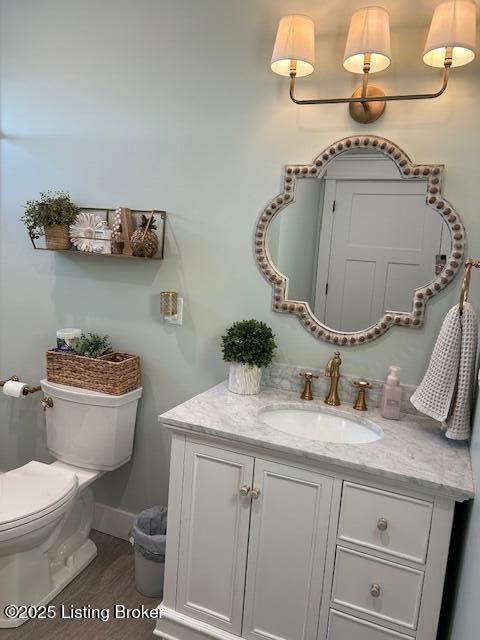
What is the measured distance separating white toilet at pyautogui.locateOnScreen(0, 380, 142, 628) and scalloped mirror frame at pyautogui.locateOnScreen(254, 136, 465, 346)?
83 centimetres

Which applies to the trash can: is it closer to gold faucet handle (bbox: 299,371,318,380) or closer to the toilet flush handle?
the toilet flush handle

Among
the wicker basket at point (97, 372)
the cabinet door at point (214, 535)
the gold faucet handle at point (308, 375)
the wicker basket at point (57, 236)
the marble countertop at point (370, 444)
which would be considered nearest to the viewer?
the marble countertop at point (370, 444)

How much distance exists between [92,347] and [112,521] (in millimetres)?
894

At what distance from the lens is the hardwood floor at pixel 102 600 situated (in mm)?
1814

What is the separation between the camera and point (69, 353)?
2.21 meters

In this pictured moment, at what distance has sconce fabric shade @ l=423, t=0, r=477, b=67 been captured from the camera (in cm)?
146

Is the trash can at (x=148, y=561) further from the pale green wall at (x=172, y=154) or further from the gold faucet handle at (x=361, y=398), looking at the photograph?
the gold faucet handle at (x=361, y=398)

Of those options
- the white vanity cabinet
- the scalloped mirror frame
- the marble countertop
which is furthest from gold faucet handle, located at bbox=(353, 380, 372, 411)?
the white vanity cabinet

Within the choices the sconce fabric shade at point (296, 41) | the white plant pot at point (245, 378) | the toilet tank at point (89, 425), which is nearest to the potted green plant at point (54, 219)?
the toilet tank at point (89, 425)

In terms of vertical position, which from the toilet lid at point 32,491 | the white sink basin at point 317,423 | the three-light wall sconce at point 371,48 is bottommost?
the toilet lid at point 32,491

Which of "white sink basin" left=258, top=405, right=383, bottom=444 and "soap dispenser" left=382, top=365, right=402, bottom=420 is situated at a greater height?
"soap dispenser" left=382, top=365, right=402, bottom=420

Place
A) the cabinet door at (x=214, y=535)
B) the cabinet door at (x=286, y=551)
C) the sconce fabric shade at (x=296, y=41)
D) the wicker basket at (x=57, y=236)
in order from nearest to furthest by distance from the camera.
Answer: the cabinet door at (x=286, y=551) → the cabinet door at (x=214, y=535) → the sconce fabric shade at (x=296, y=41) → the wicker basket at (x=57, y=236)

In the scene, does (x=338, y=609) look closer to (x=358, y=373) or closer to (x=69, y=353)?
(x=358, y=373)

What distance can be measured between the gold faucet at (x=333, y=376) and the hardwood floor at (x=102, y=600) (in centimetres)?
109
